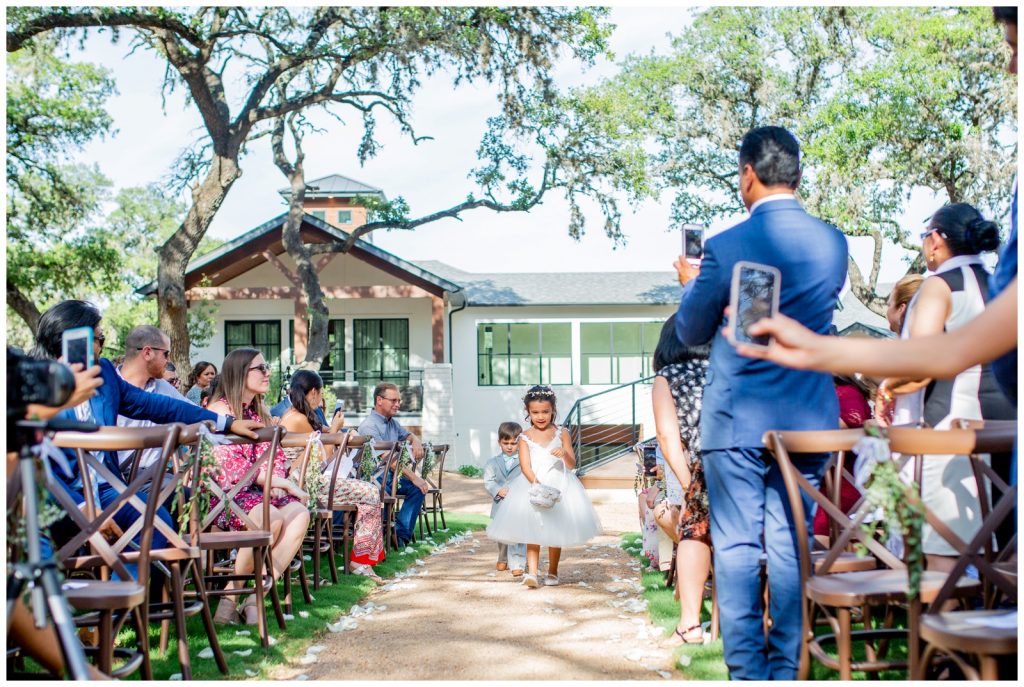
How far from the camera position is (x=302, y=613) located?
20.4ft

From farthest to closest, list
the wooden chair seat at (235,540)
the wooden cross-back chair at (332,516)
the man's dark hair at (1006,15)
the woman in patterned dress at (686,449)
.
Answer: the wooden cross-back chair at (332,516)
the wooden chair seat at (235,540)
the woman in patterned dress at (686,449)
the man's dark hair at (1006,15)

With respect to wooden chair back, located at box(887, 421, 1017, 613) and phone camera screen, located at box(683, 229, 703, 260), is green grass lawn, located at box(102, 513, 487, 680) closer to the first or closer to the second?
phone camera screen, located at box(683, 229, 703, 260)

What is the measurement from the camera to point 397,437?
35.0ft

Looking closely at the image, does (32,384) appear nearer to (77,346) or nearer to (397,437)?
(77,346)

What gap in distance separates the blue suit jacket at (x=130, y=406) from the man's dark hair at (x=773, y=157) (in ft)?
9.59

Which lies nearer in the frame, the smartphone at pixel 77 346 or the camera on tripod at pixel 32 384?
the camera on tripod at pixel 32 384

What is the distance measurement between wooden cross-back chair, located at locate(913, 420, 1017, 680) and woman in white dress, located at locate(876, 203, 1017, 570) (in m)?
0.33

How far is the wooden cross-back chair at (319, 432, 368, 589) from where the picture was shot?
280 inches

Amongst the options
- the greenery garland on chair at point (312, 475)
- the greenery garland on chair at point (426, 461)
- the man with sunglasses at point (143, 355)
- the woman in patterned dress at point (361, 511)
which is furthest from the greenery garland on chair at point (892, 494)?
the greenery garland on chair at point (426, 461)

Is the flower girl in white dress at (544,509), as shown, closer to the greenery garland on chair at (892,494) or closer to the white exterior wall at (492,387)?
the greenery garland on chair at (892,494)

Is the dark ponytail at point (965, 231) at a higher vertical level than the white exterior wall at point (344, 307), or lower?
lower

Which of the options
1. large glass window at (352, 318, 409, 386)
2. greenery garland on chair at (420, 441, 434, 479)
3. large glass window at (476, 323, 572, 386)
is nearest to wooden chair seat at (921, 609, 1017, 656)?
greenery garland on chair at (420, 441, 434, 479)

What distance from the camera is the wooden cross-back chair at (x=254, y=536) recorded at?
5.14 m

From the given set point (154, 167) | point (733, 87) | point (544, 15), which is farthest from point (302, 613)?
point (733, 87)
